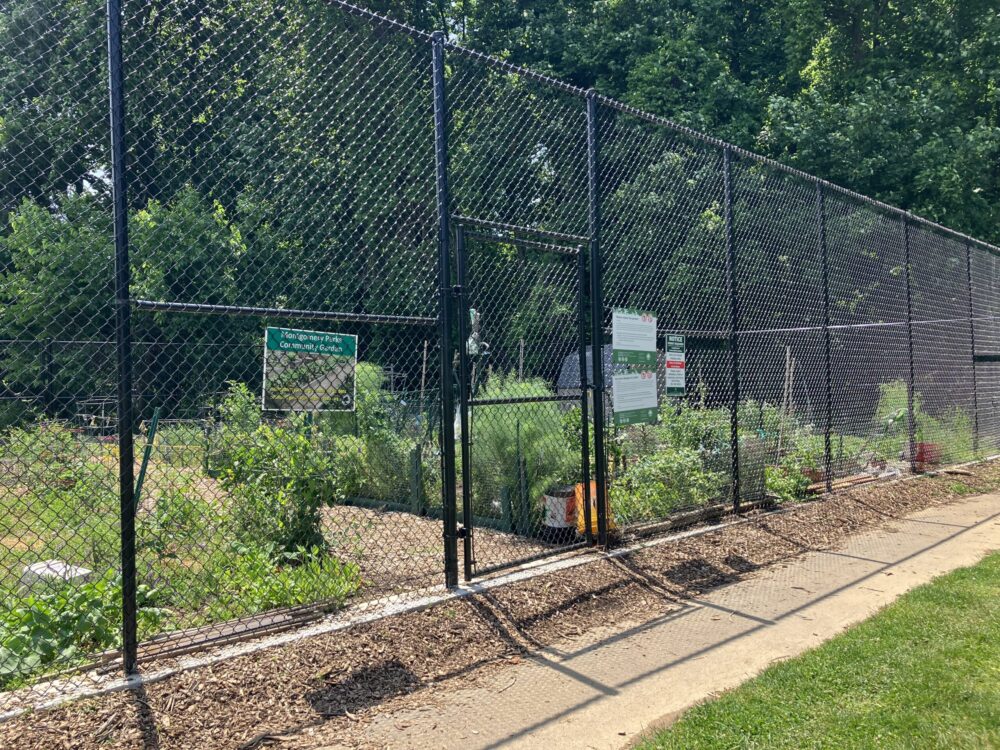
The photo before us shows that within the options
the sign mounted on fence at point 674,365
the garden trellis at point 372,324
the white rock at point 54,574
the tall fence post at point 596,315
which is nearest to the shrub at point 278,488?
the garden trellis at point 372,324

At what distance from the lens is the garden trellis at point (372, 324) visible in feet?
14.6

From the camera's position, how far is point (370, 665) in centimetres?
401

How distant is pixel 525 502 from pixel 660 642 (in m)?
2.42

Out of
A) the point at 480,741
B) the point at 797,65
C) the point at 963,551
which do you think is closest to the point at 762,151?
the point at 797,65

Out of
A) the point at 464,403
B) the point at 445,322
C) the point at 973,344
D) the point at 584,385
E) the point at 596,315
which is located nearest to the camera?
the point at 445,322

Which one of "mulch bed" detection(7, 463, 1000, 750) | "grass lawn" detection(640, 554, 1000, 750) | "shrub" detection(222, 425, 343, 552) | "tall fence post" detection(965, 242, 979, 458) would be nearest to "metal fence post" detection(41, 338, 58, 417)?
"shrub" detection(222, 425, 343, 552)

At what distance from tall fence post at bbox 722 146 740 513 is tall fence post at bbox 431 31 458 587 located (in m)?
3.63

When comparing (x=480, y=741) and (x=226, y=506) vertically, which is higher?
(x=226, y=506)

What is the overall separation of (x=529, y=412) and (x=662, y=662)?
10.7 ft

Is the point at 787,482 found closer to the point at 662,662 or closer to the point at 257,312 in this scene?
the point at 662,662

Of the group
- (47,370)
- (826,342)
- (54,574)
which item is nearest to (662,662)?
(54,574)

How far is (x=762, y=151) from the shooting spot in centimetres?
1994

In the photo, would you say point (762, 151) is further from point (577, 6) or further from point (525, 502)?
point (525, 502)

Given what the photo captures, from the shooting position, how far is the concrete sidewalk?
3518mm
